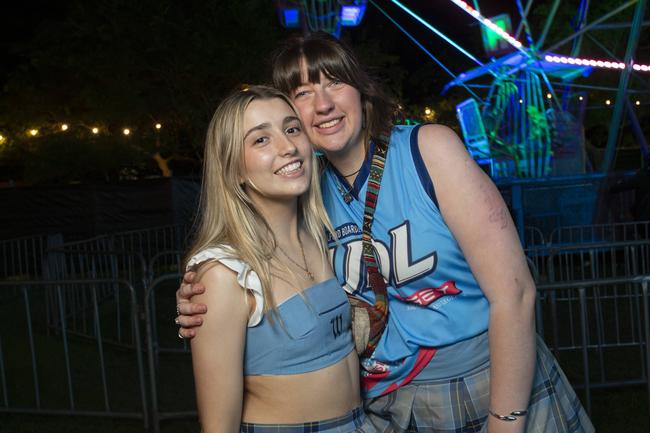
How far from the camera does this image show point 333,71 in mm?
2143

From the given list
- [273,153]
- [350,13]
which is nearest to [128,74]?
[350,13]

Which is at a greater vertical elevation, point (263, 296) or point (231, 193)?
point (231, 193)

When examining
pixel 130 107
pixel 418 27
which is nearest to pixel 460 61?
pixel 418 27

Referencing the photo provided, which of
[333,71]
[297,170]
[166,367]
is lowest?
[166,367]

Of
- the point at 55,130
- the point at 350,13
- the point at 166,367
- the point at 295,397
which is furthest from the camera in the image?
the point at 55,130

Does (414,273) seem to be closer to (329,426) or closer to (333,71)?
(329,426)

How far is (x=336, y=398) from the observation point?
2.03 m

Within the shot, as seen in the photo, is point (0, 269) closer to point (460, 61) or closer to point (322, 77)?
point (322, 77)

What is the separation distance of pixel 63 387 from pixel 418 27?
4134 cm

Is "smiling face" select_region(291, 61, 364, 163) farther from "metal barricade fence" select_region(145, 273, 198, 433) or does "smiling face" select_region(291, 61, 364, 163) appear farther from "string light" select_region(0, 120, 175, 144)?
"string light" select_region(0, 120, 175, 144)

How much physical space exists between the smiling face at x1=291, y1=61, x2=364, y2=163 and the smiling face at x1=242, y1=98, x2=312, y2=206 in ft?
0.29

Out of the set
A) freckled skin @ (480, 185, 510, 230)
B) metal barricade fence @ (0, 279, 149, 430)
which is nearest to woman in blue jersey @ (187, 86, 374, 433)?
freckled skin @ (480, 185, 510, 230)

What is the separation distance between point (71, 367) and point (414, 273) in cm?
595

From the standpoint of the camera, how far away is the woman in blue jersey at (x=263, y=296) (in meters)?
1.87
